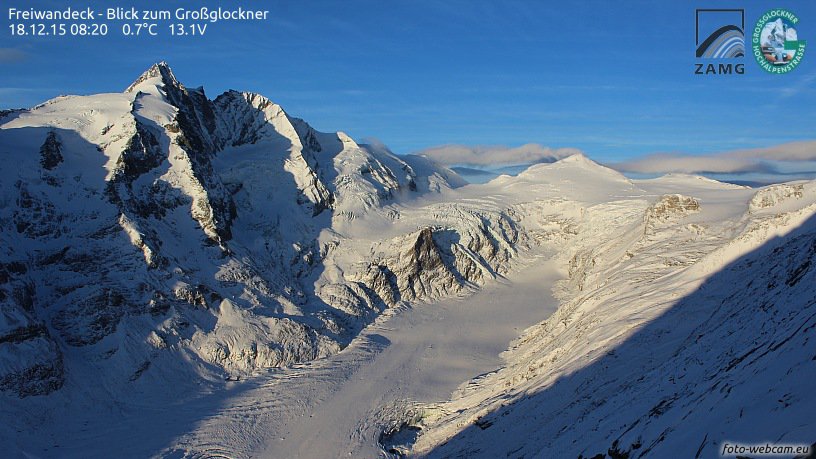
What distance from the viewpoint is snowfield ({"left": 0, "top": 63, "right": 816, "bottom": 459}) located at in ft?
103

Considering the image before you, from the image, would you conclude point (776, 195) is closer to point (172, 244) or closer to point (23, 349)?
point (172, 244)

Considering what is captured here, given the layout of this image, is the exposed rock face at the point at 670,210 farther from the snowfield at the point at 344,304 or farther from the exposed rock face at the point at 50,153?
the exposed rock face at the point at 50,153

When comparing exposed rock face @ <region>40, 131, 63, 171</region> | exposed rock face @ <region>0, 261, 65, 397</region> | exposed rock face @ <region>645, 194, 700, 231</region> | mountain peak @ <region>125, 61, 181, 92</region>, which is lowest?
exposed rock face @ <region>0, 261, 65, 397</region>

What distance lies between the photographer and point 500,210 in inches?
4567

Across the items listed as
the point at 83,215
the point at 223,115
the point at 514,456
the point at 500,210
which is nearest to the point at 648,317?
the point at 514,456

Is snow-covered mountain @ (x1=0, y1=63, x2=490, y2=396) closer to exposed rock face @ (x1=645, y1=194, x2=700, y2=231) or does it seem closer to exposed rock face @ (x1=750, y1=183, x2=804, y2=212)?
exposed rock face @ (x1=645, y1=194, x2=700, y2=231)

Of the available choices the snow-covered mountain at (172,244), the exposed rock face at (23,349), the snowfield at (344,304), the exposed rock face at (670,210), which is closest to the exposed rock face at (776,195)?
the snowfield at (344,304)

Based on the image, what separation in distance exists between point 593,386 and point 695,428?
18.2 meters

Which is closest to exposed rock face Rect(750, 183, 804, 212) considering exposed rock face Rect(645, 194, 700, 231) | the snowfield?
the snowfield

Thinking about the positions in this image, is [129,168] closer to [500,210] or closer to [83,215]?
[83,215]

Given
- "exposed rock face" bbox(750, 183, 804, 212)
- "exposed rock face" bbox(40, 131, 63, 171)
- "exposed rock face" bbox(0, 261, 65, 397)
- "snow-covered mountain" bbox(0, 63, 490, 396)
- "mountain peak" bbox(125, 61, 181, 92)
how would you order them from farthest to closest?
"mountain peak" bbox(125, 61, 181, 92) < "exposed rock face" bbox(40, 131, 63, 171) < "snow-covered mountain" bbox(0, 63, 490, 396) < "exposed rock face" bbox(750, 183, 804, 212) < "exposed rock face" bbox(0, 261, 65, 397)

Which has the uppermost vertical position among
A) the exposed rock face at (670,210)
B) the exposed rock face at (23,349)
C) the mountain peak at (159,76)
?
the mountain peak at (159,76)

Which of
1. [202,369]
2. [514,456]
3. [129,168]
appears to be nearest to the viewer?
[514,456]

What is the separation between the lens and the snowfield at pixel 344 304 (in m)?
31.5
